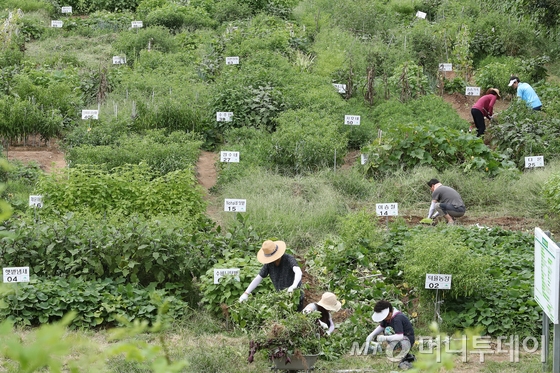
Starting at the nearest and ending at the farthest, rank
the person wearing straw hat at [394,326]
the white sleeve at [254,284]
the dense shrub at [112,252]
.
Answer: the person wearing straw hat at [394,326]
the white sleeve at [254,284]
the dense shrub at [112,252]

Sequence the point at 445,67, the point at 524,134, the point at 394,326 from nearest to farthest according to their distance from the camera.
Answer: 1. the point at 394,326
2. the point at 524,134
3. the point at 445,67

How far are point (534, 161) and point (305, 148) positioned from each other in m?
3.56

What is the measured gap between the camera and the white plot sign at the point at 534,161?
1473 cm

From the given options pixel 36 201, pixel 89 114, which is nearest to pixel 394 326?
pixel 36 201

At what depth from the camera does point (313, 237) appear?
493 inches

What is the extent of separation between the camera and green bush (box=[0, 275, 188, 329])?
33.7 feet

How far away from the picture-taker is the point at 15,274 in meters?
10.4

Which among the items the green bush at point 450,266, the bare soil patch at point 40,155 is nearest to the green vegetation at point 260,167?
the green bush at point 450,266

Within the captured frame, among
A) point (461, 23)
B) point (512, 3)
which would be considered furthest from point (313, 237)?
point (512, 3)

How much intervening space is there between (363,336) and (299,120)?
6.74 m

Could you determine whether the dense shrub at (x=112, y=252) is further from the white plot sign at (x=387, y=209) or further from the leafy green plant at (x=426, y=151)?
the leafy green plant at (x=426, y=151)

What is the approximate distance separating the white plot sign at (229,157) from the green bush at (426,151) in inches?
80.2

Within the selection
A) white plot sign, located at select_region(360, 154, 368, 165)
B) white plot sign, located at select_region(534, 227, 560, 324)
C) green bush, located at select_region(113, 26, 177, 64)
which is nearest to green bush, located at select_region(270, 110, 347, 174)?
white plot sign, located at select_region(360, 154, 368, 165)

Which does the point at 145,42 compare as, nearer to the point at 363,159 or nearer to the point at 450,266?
the point at 363,159
